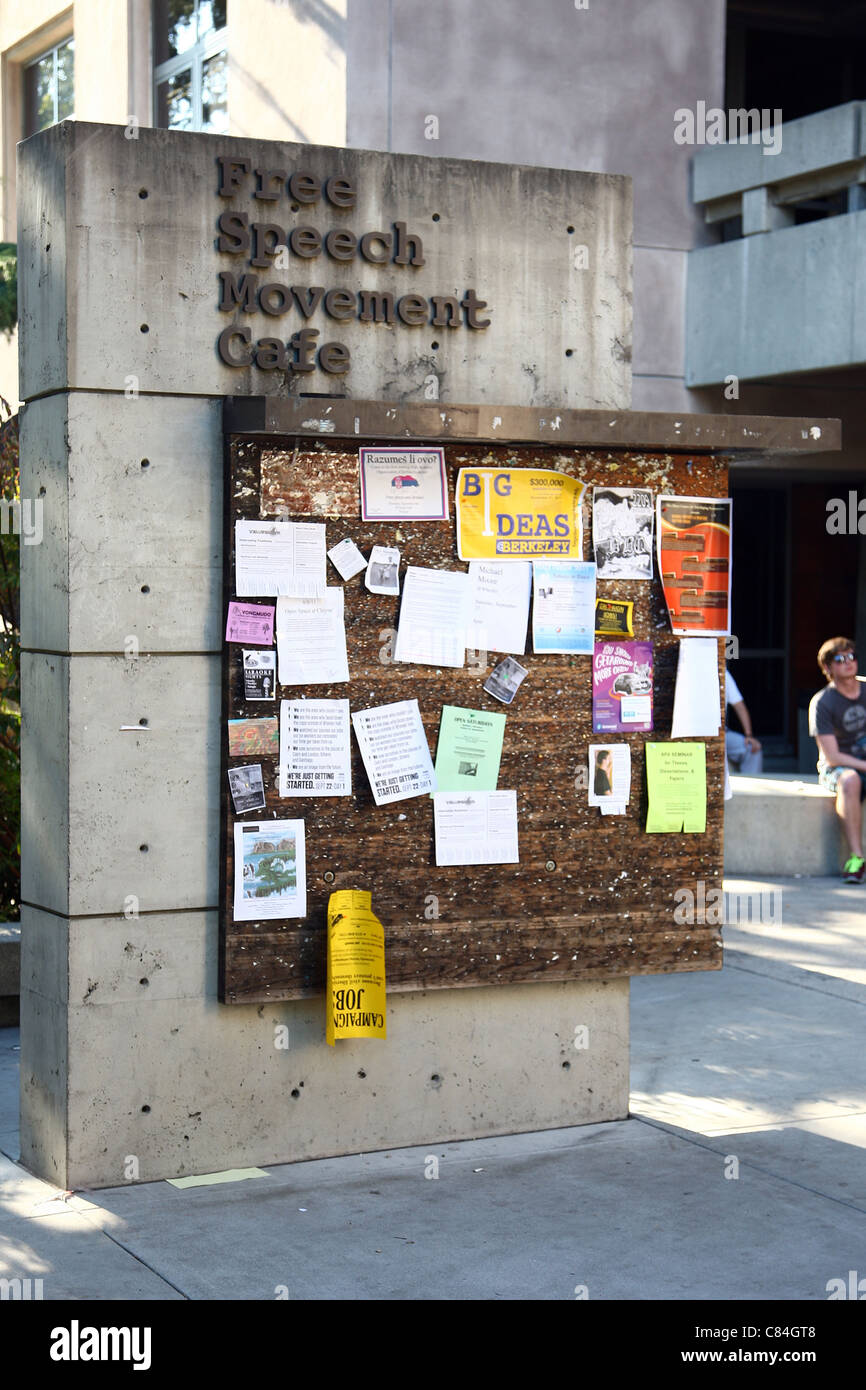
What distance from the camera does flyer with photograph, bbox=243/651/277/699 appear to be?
5461 mm

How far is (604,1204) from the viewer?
5.32 metres

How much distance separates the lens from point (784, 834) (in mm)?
11609

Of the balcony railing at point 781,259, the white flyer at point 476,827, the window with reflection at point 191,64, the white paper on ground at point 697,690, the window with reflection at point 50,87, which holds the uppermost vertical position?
the window with reflection at point 50,87

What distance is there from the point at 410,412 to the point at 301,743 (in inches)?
45.3

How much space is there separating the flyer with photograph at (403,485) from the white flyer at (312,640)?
32 centimetres

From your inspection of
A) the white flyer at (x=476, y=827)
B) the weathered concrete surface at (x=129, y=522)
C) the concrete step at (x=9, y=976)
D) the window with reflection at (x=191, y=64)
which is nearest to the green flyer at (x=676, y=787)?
the white flyer at (x=476, y=827)

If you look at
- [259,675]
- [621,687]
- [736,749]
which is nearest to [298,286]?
[259,675]

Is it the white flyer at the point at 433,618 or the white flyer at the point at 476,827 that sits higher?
the white flyer at the point at 433,618

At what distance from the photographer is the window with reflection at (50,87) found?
18297 mm

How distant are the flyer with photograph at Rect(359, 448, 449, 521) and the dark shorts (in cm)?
650

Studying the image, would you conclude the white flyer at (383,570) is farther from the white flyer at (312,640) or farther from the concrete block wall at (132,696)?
the concrete block wall at (132,696)

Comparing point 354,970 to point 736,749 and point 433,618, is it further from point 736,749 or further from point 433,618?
point 736,749
